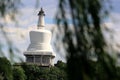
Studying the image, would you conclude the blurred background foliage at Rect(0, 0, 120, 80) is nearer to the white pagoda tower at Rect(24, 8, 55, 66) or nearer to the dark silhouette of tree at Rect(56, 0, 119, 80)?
the dark silhouette of tree at Rect(56, 0, 119, 80)

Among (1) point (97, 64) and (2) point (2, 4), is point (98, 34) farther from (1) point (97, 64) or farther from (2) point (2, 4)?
(2) point (2, 4)

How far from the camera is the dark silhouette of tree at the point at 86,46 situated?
6.34m

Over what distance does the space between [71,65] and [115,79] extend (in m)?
0.53

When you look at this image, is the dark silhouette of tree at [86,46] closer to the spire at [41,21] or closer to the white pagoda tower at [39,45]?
the white pagoda tower at [39,45]

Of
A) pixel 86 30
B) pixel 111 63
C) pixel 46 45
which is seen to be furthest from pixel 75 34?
pixel 46 45

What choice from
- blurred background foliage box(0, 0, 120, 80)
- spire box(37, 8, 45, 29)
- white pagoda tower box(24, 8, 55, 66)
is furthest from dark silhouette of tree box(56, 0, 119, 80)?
spire box(37, 8, 45, 29)

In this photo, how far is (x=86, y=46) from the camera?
6453mm

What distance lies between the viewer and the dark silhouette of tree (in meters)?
6.34

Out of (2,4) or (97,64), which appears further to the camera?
(2,4)

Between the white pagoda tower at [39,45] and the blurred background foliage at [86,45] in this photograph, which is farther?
the white pagoda tower at [39,45]

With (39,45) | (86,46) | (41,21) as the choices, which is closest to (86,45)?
(86,46)

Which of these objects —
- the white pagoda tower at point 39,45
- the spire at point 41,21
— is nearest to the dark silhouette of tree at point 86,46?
the white pagoda tower at point 39,45

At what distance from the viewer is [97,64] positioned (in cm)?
649

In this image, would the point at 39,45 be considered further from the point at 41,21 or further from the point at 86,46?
the point at 86,46
